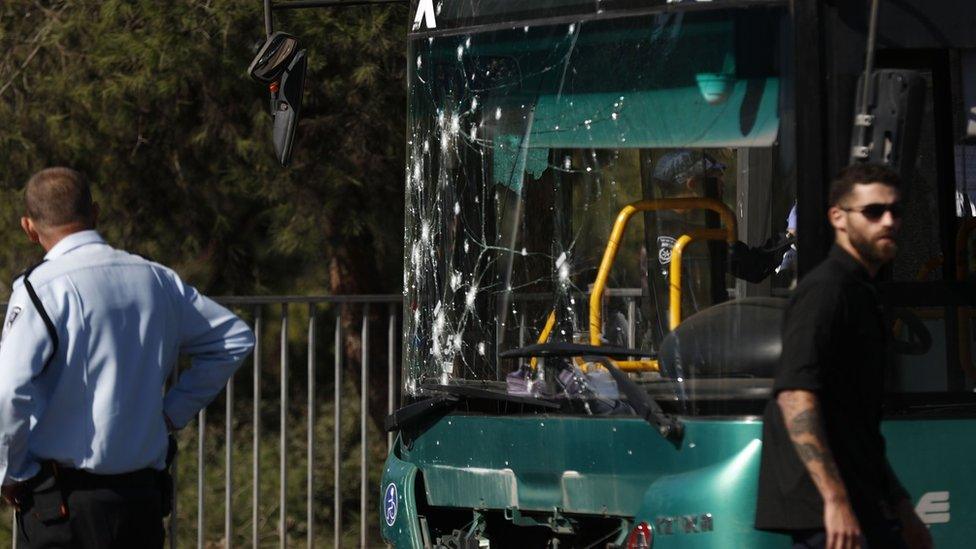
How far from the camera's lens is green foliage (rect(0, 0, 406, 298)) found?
8.89 meters

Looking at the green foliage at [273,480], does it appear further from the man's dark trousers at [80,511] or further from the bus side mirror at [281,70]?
the man's dark trousers at [80,511]

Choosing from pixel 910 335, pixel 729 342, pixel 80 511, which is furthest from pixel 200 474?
pixel 910 335

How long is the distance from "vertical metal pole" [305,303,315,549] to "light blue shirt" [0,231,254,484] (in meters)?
3.86

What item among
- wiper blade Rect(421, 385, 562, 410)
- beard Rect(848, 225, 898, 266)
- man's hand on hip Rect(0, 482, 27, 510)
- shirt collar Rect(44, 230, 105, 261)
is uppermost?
shirt collar Rect(44, 230, 105, 261)

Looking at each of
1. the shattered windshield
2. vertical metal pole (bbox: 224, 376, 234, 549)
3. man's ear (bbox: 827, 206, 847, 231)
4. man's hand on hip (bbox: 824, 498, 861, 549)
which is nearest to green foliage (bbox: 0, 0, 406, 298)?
vertical metal pole (bbox: 224, 376, 234, 549)

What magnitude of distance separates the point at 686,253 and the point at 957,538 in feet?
3.45

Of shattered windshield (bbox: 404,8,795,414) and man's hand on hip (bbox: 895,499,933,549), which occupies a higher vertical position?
shattered windshield (bbox: 404,8,795,414)

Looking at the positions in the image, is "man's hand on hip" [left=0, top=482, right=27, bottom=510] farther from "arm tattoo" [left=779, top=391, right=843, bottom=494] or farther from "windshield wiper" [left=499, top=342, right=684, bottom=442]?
"arm tattoo" [left=779, top=391, right=843, bottom=494]

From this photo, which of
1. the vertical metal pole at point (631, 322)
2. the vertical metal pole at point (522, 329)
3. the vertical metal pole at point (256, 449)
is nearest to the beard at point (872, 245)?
the vertical metal pole at point (631, 322)

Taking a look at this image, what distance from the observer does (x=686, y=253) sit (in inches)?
190

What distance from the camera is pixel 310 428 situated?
8.62 meters

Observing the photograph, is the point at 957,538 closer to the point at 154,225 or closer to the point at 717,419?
the point at 717,419

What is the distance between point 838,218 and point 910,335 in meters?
0.62

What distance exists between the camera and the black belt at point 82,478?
448 cm
